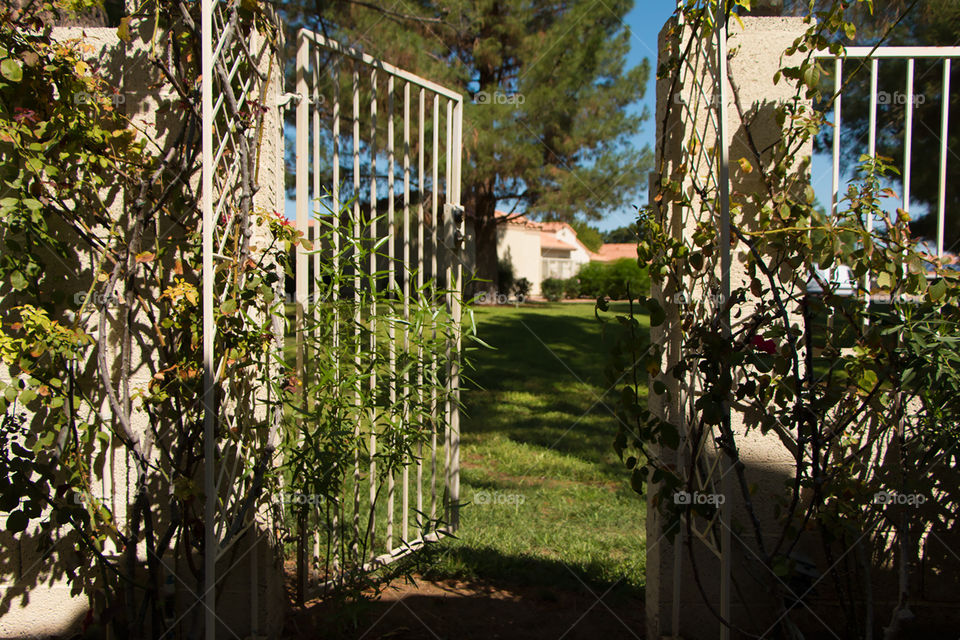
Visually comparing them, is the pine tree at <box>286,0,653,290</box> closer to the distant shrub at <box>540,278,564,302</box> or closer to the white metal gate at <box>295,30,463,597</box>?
the white metal gate at <box>295,30,463,597</box>

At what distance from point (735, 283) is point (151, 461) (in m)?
2.51

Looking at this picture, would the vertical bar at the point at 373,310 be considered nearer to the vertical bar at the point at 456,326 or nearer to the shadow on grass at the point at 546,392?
the vertical bar at the point at 456,326

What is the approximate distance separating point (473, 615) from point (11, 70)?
109 inches

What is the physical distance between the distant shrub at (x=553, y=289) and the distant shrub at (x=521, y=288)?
1.50 m

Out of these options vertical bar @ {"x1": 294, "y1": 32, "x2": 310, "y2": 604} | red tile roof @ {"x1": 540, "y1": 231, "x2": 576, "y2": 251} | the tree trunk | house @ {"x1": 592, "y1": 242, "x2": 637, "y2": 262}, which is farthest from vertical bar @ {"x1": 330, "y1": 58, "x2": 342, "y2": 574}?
house @ {"x1": 592, "y1": 242, "x2": 637, "y2": 262}

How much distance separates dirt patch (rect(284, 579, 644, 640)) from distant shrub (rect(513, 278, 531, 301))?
65.5ft

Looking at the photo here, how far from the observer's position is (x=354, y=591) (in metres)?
2.40

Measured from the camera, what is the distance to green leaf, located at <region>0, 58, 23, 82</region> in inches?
83.0

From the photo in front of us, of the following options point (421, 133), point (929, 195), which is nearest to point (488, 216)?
point (929, 195)

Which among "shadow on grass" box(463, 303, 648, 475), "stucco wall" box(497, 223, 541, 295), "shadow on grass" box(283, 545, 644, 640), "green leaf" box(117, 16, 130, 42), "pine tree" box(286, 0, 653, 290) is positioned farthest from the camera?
"stucco wall" box(497, 223, 541, 295)

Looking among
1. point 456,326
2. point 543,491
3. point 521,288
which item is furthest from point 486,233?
point 456,326

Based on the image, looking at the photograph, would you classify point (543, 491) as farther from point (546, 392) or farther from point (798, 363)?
point (546, 392)

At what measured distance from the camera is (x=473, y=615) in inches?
109

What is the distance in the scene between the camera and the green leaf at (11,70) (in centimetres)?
211
